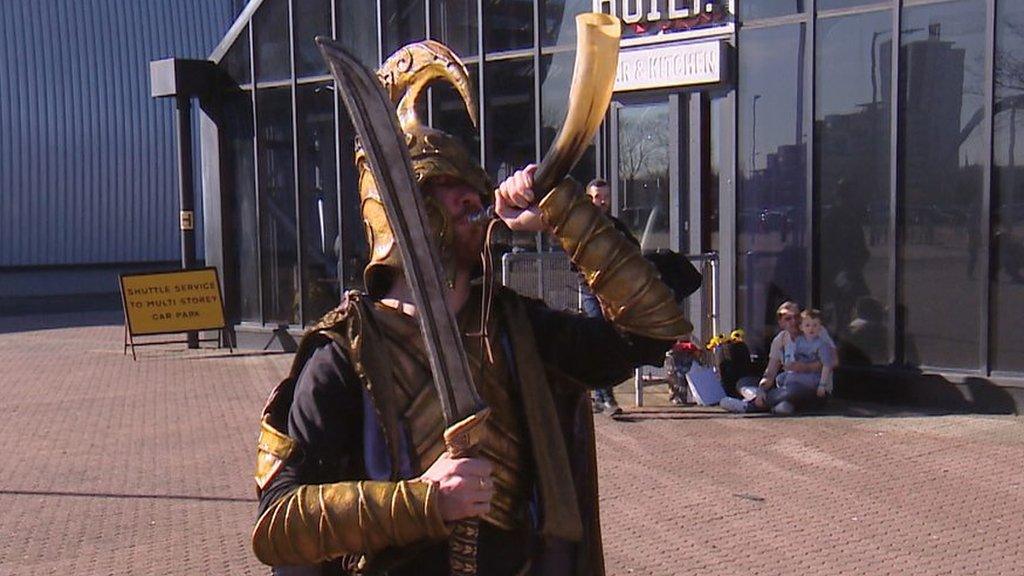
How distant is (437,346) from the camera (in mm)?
2100

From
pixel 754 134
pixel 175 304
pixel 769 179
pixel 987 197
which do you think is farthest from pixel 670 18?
pixel 175 304

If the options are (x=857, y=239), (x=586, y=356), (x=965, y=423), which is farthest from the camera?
(x=857, y=239)

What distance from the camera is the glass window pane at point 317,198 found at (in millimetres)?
14438

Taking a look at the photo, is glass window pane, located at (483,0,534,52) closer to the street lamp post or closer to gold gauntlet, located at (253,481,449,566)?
the street lamp post

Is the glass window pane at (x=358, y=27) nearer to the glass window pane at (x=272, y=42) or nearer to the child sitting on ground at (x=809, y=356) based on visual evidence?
the glass window pane at (x=272, y=42)

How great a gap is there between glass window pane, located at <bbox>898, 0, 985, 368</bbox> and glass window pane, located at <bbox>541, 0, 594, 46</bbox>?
10.8ft

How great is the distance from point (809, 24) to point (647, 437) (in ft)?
12.9

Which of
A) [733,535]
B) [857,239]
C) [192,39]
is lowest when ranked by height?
[733,535]

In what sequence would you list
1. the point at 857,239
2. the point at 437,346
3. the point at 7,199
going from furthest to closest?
the point at 7,199
the point at 857,239
the point at 437,346

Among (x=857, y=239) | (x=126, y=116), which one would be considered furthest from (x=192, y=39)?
(x=857, y=239)

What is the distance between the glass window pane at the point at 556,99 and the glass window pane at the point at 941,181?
3.18 m

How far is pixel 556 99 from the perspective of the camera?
12.3 meters

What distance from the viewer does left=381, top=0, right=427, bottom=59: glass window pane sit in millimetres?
13523

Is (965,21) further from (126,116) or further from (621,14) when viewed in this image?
(126,116)
